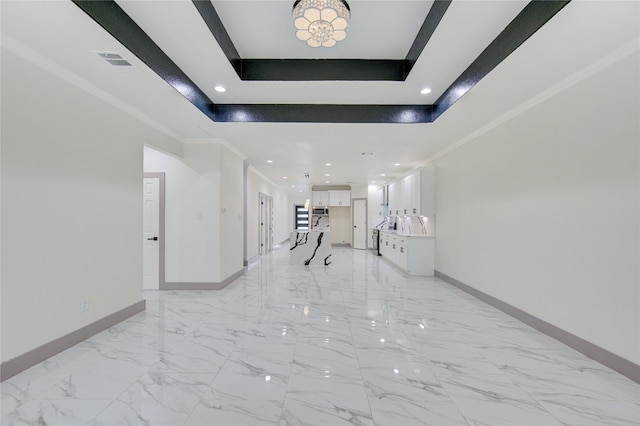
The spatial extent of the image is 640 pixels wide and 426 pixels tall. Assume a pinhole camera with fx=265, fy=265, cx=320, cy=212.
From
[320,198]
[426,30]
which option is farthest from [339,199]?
[426,30]

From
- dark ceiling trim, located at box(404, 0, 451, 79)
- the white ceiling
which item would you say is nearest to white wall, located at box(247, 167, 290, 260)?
the white ceiling

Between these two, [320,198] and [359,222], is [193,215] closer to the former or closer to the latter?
[320,198]

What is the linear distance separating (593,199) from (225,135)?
4.58 meters

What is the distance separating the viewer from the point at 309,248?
720 cm

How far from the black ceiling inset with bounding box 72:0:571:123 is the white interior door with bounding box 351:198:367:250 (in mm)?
6736

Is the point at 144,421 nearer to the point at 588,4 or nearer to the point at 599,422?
the point at 599,422

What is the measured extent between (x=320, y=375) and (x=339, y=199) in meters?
8.87

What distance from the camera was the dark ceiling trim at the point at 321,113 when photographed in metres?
3.63

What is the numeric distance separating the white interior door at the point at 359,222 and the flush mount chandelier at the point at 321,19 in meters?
8.55

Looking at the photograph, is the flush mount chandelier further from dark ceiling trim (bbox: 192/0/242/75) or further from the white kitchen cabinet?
the white kitchen cabinet

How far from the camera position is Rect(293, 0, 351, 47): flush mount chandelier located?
5.79 ft

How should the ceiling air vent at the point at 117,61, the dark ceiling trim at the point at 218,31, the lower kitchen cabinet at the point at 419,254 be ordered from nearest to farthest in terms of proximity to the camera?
the dark ceiling trim at the point at 218,31 < the ceiling air vent at the point at 117,61 < the lower kitchen cabinet at the point at 419,254

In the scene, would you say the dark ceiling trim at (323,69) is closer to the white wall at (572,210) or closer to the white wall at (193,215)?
the white wall at (572,210)

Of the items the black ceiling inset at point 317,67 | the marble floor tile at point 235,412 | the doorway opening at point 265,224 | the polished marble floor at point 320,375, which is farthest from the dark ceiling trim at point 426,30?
the doorway opening at point 265,224
